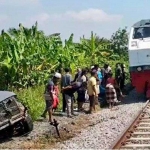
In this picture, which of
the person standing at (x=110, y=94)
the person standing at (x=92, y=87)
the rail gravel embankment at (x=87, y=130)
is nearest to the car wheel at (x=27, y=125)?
the rail gravel embankment at (x=87, y=130)

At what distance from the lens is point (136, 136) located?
34.3ft

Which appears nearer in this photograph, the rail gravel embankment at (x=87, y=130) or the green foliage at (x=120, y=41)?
the rail gravel embankment at (x=87, y=130)

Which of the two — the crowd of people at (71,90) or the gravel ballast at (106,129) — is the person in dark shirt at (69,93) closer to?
the crowd of people at (71,90)

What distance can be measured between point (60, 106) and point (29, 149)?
20.2 ft

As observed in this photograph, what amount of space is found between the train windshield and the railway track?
5406mm

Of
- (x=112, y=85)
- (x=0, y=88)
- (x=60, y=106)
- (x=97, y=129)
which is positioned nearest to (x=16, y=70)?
(x=0, y=88)

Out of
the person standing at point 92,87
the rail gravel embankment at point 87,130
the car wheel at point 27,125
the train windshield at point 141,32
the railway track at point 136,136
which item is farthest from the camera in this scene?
the train windshield at point 141,32

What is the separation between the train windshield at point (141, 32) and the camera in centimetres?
1778

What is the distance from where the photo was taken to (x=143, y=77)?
55.3 feet

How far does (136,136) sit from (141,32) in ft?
26.7

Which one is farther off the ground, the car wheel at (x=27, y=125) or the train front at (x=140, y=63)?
the train front at (x=140, y=63)

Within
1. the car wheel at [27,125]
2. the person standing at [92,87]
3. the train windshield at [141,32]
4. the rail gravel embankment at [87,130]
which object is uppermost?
the train windshield at [141,32]

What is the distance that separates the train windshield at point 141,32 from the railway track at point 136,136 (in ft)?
17.7

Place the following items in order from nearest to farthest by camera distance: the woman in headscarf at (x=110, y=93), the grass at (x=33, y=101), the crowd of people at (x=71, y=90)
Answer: the crowd of people at (x=71, y=90) < the grass at (x=33, y=101) < the woman in headscarf at (x=110, y=93)
